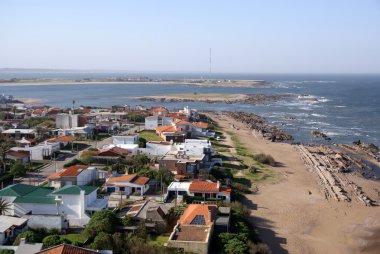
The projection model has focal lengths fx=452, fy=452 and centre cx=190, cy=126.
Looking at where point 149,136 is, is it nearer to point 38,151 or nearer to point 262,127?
point 38,151

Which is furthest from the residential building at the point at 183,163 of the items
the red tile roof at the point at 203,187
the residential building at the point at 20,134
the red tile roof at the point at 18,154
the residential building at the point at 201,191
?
the residential building at the point at 20,134

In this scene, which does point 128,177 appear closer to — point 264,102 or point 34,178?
point 34,178

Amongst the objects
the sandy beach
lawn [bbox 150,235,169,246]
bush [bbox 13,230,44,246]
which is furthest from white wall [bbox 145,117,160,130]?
bush [bbox 13,230,44,246]

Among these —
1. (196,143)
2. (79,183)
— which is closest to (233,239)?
(79,183)

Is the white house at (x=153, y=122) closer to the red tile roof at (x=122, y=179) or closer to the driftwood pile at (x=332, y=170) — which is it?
the driftwood pile at (x=332, y=170)

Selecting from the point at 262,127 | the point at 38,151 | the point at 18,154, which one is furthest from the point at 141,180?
the point at 262,127

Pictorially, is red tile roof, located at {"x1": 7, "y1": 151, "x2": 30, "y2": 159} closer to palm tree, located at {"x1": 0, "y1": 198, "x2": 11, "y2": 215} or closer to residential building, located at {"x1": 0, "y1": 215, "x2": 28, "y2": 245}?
palm tree, located at {"x1": 0, "y1": 198, "x2": 11, "y2": 215}

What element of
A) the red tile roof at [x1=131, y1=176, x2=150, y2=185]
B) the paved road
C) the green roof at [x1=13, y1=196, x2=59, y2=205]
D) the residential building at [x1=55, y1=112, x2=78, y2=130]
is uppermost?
the residential building at [x1=55, y1=112, x2=78, y2=130]
